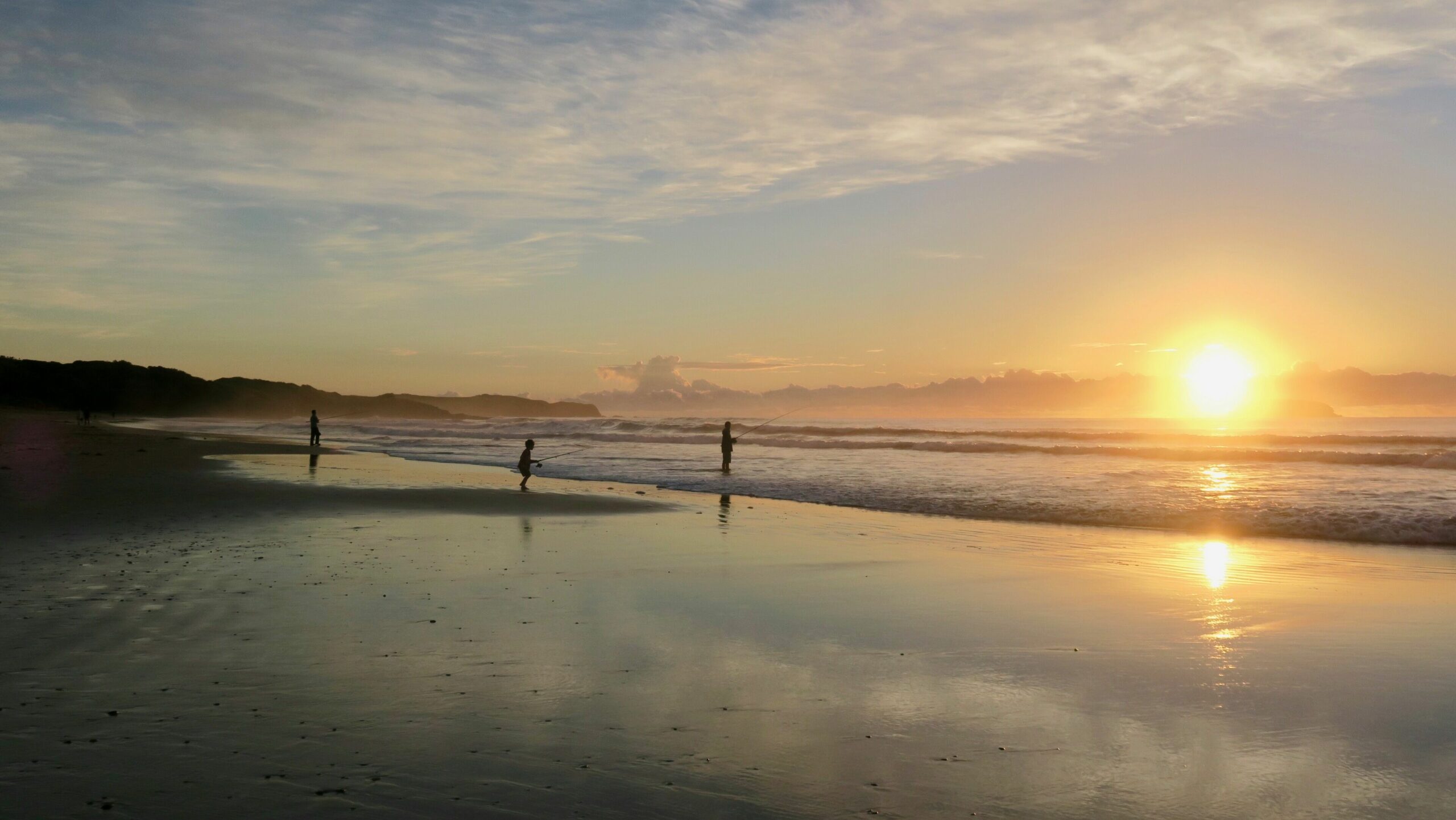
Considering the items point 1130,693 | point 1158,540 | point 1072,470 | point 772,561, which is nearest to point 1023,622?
point 1130,693

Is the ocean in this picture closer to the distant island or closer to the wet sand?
the wet sand

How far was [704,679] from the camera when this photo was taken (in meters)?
6.78

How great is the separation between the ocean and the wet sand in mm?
4832

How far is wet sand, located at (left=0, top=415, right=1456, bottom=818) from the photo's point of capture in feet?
15.4

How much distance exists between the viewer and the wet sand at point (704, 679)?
4.70 meters

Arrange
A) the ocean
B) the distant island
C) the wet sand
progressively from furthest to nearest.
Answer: the distant island → the ocean → the wet sand

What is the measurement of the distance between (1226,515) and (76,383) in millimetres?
152353

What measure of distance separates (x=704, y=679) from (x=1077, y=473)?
27076 mm

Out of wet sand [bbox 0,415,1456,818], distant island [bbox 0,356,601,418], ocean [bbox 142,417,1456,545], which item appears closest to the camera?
wet sand [bbox 0,415,1456,818]

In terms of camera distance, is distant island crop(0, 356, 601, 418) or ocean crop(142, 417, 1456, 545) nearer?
ocean crop(142, 417, 1456, 545)

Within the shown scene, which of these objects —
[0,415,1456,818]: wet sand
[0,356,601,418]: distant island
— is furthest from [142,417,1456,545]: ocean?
[0,356,601,418]: distant island

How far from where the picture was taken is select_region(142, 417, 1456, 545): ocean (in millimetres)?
18859

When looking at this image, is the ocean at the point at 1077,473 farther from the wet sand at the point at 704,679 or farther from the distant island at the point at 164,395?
the distant island at the point at 164,395

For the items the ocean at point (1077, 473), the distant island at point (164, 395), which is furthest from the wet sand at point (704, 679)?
the distant island at point (164, 395)
